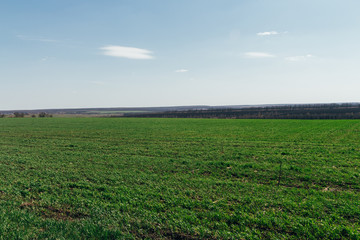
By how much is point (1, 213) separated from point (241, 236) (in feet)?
24.9

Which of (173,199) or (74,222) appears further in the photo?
(173,199)

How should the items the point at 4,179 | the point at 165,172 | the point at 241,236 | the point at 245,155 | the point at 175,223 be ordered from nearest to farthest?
1. the point at 241,236
2. the point at 175,223
3. the point at 4,179
4. the point at 165,172
5. the point at 245,155

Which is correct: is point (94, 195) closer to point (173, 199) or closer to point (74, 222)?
point (74, 222)

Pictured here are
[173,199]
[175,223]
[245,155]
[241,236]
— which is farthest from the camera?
[245,155]

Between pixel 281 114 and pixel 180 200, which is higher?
pixel 281 114

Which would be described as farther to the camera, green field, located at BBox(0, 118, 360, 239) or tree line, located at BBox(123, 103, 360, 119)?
tree line, located at BBox(123, 103, 360, 119)

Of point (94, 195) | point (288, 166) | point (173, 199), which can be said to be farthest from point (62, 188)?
point (288, 166)

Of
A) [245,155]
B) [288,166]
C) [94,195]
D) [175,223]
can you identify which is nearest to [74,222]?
[94,195]

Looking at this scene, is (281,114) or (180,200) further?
(281,114)

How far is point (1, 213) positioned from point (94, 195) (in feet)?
9.75

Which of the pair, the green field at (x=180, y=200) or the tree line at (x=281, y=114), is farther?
the tree line at (x=281, y=114)

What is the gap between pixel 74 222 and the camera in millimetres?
7266

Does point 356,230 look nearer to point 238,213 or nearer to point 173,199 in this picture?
point 238,213

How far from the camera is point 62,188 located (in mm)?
10461
